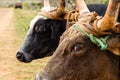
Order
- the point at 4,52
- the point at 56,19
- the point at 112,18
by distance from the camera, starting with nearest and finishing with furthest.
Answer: the point at 112,18, the point at 56,19, the point at 4,52

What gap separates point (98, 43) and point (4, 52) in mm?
10680

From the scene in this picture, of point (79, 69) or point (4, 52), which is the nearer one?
point (79, 69)

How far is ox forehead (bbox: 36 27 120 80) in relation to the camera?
4.09 meters

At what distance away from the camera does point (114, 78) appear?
13.5ft

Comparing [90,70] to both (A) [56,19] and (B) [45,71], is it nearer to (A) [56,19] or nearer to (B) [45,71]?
(B) [45,71]

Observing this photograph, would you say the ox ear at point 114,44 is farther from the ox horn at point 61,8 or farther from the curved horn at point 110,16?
the ox horn at point 61,8

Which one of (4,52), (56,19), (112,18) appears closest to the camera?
(112,18)

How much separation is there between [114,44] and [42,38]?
3.09 meters

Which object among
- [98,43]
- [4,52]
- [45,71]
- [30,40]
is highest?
[98,43]

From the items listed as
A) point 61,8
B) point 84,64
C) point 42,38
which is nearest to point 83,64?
point 84,64

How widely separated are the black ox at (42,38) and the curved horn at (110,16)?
2775 millimetres

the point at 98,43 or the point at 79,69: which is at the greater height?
the point at 98,43

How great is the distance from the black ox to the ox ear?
9.16 feet

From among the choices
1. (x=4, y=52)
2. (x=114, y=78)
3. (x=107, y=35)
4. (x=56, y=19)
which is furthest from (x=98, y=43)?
(x=4, y=52)
